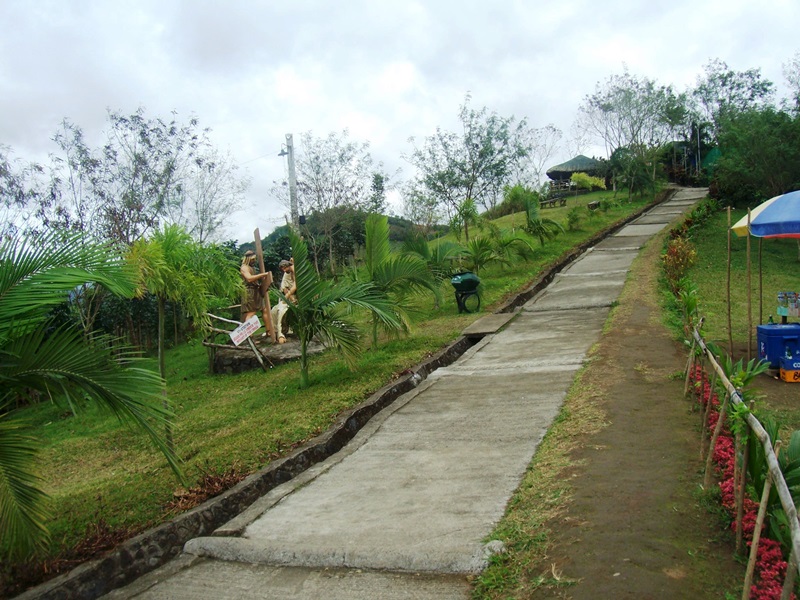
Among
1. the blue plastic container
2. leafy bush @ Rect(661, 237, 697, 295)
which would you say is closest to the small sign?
the blue plastic container

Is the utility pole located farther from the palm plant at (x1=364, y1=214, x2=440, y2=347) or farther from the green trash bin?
the palm plant at (x1=364, y1=214, x2=440, y2=347)

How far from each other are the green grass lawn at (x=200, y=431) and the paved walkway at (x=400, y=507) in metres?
0.60

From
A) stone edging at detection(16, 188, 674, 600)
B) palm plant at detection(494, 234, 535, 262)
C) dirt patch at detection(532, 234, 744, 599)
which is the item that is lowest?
stone edging at detection(16, 188, 674, 600)

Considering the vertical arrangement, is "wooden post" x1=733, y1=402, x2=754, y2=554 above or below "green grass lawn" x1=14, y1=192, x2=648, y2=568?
above

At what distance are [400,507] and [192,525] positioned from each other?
1431mm

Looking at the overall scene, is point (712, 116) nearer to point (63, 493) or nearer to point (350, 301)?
point (350, 301)

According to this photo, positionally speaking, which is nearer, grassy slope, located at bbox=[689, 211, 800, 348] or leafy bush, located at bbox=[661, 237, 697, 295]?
grassy slope, located at bbox=[689, 211, 800, 348]

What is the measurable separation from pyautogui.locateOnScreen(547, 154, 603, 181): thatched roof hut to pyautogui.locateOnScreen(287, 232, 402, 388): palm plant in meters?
34.9

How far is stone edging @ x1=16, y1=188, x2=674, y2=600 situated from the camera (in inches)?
157

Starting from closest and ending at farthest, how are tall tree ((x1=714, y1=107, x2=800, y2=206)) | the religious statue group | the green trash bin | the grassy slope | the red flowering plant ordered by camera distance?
the red flowering plant → the grassy slope → the religious statue group → the green trash bin → tall tree ((x1=714, y1=107, x2=800, y2=206))

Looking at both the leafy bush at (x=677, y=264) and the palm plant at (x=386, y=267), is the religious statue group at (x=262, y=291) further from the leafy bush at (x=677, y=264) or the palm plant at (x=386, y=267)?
the leafy bush at (x=677, y=264)

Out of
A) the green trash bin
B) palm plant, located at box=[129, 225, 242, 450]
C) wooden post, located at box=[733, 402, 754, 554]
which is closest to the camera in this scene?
wooden post, located at box=[733, 402, 754, 554]

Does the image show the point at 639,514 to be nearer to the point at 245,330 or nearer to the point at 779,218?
the point at 779,218

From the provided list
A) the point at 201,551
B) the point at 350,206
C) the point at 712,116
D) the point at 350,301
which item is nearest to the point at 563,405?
the point at 350,301
